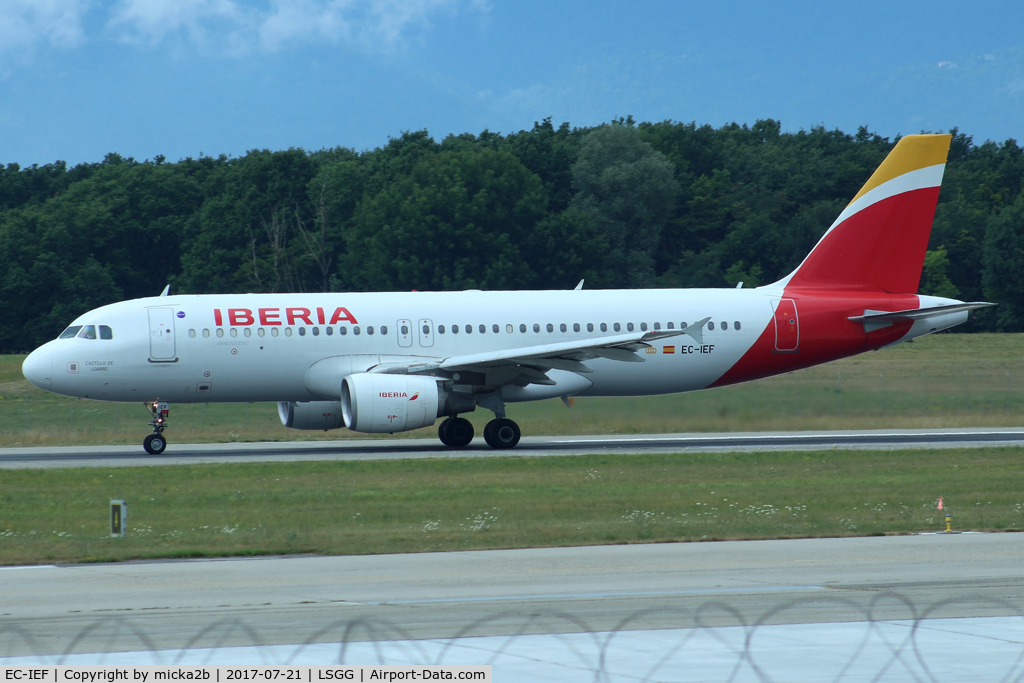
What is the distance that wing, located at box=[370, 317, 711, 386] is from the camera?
91.5 ft

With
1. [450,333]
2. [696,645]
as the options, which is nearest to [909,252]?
[450,333]

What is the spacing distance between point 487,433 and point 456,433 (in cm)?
101

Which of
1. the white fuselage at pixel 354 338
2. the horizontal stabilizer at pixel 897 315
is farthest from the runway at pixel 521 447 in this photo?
the horizontal stabilizer at pixel 897 315

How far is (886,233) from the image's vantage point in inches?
1270

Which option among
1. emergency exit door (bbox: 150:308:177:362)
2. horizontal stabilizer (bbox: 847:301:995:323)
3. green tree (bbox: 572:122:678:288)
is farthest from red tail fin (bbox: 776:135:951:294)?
green tree (bbox: 572:122:678:288)

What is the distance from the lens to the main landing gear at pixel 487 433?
1173 inches

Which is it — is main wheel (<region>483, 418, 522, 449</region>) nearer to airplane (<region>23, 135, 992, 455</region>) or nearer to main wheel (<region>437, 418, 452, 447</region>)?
airplane (<region>23, 135, 992, 455</region>)

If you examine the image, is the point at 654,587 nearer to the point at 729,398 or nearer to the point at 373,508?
the point at 373,508

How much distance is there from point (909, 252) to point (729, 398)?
6.35 metres

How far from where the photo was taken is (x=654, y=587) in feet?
40.7

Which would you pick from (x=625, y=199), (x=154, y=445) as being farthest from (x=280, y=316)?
(x=625, y=199)

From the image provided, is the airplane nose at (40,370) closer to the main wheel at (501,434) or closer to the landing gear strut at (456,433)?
the landing gear strut at (456,433)

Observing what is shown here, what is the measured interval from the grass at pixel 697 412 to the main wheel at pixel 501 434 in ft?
9.01

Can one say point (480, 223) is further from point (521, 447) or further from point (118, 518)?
point (118, 518)
